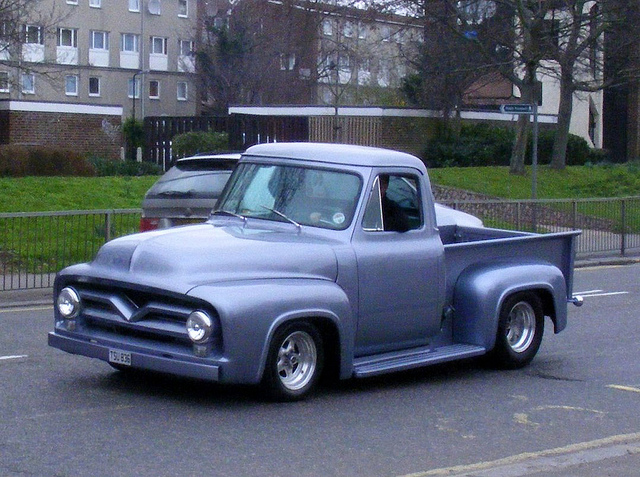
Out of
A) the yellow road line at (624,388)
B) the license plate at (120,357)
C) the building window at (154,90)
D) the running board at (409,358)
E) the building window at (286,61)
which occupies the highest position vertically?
the building window at (286,61)

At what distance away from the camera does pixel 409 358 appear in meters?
8.91

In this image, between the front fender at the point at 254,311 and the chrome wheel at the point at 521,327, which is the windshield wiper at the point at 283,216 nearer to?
the front fender at the point at 254,311

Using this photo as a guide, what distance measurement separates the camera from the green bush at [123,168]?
29.1 meters

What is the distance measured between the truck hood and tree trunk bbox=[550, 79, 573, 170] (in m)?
28.6

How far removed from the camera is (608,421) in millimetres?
8164

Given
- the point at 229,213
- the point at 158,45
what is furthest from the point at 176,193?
the point at 158,45

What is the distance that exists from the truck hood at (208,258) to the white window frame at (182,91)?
202 ft

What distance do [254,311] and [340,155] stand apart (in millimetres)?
→ 1906

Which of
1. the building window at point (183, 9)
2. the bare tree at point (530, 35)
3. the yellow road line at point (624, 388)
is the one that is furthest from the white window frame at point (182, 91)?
the yellow road line at point (624, 388)

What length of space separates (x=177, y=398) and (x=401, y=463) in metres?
2.22

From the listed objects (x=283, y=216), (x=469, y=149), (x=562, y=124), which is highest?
(x=562, y=124)

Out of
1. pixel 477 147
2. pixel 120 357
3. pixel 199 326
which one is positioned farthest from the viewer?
pixel 477 147

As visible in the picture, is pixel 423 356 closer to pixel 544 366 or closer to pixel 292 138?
pixel 544 366

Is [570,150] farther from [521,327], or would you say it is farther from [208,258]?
[208,258]
